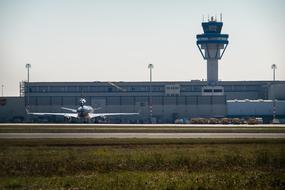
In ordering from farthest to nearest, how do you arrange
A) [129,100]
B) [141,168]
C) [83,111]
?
[129,100] < [83,111] < [141,168]

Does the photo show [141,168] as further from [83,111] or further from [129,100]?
[129,100]

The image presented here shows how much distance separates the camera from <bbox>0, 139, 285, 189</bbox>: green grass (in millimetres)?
34375

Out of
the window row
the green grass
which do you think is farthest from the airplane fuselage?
the green grass

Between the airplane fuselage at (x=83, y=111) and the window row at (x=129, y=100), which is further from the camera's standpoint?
the window row at (x=129, y=100)

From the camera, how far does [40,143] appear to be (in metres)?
65.1

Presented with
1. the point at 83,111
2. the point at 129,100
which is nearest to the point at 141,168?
the point at 83,111

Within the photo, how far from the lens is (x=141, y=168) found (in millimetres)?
42188

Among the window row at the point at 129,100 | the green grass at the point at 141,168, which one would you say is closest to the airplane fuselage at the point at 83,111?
the window row at the point at 129,100

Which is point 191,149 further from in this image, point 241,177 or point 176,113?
point 176,113

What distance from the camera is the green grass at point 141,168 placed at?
113 ft

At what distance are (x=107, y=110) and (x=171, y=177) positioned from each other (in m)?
160

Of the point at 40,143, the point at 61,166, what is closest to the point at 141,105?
the point at 40,143

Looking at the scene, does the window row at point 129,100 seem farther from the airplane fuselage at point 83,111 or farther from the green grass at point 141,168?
the green grass at point 141,168

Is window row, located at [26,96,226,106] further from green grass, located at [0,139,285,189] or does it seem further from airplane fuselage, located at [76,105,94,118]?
green grass, located at [0,139,285,189]
